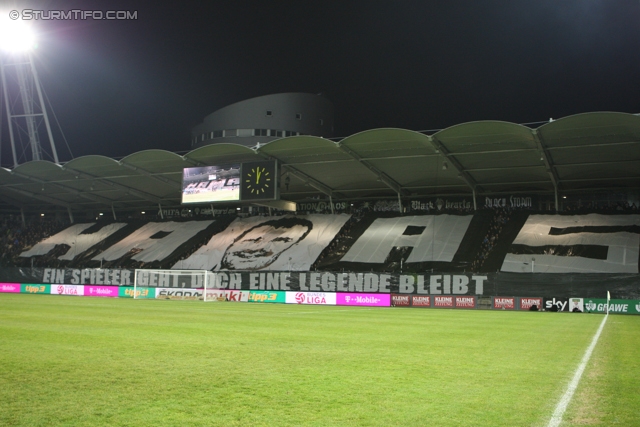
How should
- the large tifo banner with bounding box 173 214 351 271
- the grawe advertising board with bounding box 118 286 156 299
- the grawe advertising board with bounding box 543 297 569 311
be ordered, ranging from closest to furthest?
the grawe advertising board with bounding box 543 297 569 311, the grawe advertising board with bounding box 118 286 156 299, the large tifo banner with bounding box 173 214 351 271

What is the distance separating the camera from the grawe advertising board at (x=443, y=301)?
1366 inches

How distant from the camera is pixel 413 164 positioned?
43.7 m

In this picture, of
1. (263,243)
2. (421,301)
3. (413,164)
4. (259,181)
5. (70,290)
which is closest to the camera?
(421,301)

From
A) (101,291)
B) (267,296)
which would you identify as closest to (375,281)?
(267,296)

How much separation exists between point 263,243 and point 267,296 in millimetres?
13041

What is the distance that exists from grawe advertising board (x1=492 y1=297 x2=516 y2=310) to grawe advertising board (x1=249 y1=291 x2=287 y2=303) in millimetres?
13407

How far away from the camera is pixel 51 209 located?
68.1m

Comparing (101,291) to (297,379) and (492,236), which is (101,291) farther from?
(297,379)

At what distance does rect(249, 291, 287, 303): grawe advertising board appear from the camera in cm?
3847

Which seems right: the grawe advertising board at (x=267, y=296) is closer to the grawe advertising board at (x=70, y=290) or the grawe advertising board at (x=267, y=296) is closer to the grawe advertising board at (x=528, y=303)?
the grawe advertising board at (x=70, y=290)

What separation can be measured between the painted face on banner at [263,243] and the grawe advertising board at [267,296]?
8948 millimetres

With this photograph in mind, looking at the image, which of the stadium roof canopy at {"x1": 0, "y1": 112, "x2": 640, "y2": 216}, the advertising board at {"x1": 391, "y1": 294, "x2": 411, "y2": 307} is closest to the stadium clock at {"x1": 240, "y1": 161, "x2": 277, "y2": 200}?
the stadium roof canopy at {"x1": 0, "y1": 112, "x2": 640, "y2": 216}

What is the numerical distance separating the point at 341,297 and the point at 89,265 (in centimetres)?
2785

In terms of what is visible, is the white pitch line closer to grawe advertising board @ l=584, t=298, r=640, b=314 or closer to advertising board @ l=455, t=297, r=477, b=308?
grawe advertising board @ l=584, t=298, r=640, b=314
